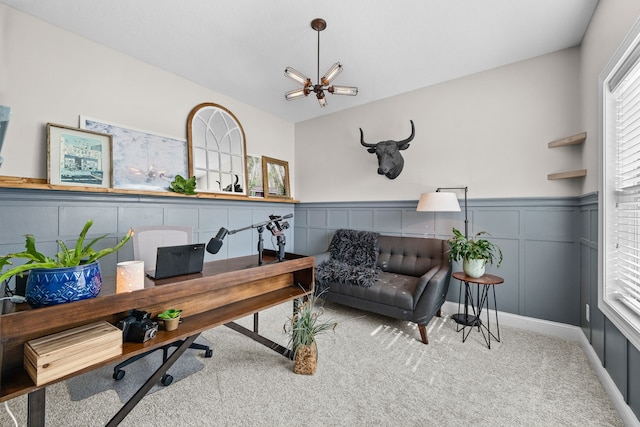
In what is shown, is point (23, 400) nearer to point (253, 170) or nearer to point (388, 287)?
point (388, 287)

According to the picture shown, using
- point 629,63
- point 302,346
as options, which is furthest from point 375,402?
point 629,63

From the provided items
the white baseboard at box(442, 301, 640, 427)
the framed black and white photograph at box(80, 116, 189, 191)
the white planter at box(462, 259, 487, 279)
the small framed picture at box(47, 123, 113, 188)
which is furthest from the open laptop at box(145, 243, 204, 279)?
the white baseboard at box(442, 301, 640, 427)

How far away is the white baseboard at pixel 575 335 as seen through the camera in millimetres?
1539

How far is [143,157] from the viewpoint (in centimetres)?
296

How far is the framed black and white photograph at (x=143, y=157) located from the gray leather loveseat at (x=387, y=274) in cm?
212

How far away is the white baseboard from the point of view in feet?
5.05

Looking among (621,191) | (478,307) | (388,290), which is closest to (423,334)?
(388,290)

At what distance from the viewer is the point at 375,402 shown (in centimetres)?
169

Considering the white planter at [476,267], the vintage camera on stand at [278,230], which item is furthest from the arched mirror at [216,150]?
the white planter at [476,267]

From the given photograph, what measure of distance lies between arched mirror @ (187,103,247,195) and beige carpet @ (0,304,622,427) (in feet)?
6.61

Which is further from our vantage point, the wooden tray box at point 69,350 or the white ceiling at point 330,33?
the white ceiling at point 330,33

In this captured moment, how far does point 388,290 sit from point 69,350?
A: 236cm

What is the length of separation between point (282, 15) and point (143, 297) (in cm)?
233

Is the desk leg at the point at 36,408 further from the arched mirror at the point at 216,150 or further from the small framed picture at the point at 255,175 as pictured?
the small framed picture at the point at 255,175
